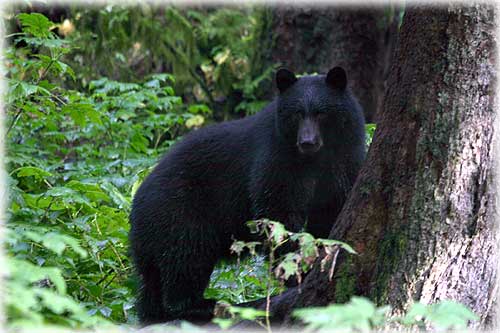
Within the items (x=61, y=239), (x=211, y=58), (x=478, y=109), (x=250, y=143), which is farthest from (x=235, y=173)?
(x=211, y=58)

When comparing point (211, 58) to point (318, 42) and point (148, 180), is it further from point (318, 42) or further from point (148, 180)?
point (148, 180)

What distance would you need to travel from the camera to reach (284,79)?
6.21 meters

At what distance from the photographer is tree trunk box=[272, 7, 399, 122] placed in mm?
11672

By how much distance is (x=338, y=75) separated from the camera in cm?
610

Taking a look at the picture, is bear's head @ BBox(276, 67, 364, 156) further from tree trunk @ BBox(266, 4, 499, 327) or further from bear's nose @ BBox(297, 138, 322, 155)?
tree trunk @ BBox(266, 4, 499, 327)

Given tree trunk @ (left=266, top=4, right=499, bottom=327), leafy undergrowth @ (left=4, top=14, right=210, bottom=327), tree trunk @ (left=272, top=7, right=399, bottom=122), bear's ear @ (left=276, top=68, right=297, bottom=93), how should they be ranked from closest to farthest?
1. tree trunk @ (left=266, top=4, right=499, bottom=327)
2. leafy undergrowth @ (left=4, top=14, right=210, bottom=327)
3. bear's ear @ (left=276, top=68, right=297, bottom=93)
4. tree trunk @ (left=272, top=7, right=399, bottom=122)

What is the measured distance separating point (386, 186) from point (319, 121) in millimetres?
1712

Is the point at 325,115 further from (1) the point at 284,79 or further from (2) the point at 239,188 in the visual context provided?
(2) the point at 239,188

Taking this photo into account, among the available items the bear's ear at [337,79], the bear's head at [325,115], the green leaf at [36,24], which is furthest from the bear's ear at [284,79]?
the green leaf at [36,24]

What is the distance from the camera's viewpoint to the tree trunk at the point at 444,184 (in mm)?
4113

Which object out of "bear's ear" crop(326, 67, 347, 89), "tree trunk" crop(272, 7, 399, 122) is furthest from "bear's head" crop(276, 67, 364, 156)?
"tree trunk" crop(272, 7, 399, 122)

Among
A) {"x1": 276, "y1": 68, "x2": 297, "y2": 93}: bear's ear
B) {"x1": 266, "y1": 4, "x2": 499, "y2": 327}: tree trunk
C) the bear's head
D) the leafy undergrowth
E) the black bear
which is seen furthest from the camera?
{"x1": 276, "y1": 68, "x2": 297, "y2": 93}: bear's ear

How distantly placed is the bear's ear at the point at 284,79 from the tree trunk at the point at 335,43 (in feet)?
17.7

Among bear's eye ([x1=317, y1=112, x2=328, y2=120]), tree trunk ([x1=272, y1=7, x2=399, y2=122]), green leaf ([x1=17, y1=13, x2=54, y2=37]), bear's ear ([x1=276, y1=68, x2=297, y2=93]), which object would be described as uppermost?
tree trunk ([x1=272, y1=7, x2=399, y2=122])
